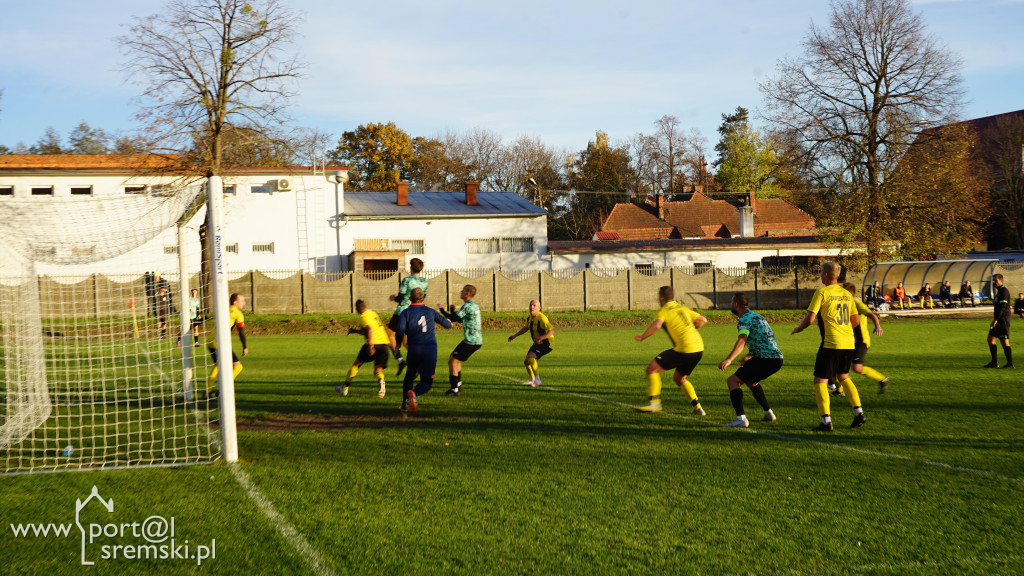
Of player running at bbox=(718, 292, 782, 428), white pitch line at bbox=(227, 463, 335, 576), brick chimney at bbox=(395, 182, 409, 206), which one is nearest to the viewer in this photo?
white pitch line at bbox=(227, 463, 335, 576)

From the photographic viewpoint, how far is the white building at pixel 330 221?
35594mm

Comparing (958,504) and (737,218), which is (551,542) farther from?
(737,218)

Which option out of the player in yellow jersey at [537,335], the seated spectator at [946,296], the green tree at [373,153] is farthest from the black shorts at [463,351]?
the green tree at [373,153]

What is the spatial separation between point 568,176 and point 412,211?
30.3 metres

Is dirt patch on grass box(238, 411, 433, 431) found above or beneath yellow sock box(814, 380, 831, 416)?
beneath

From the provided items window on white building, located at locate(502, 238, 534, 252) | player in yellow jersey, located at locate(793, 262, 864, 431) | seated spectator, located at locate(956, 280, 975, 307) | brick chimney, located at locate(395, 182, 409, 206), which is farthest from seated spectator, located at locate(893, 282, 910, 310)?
player in yellow jersey, located at locate(793, 262, 864, 431)

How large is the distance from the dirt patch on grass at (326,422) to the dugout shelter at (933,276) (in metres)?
31.6

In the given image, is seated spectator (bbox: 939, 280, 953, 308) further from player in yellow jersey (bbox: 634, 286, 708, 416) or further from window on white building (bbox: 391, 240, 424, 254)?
player in yellow jersey (bbox: 634, 286, 708, 416)

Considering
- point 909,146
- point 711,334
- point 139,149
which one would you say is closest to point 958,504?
point 711,334

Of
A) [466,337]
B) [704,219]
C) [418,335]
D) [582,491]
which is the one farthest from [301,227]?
[704,219]

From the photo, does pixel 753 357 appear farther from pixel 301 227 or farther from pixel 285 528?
pixel 301 227

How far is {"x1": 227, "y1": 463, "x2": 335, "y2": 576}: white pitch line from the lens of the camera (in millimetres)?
4755

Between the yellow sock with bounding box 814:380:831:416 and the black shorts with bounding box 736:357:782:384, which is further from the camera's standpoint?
the black shorts with bounding box 736:357:782:384

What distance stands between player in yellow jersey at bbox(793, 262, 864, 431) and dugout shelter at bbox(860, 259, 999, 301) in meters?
29.6
